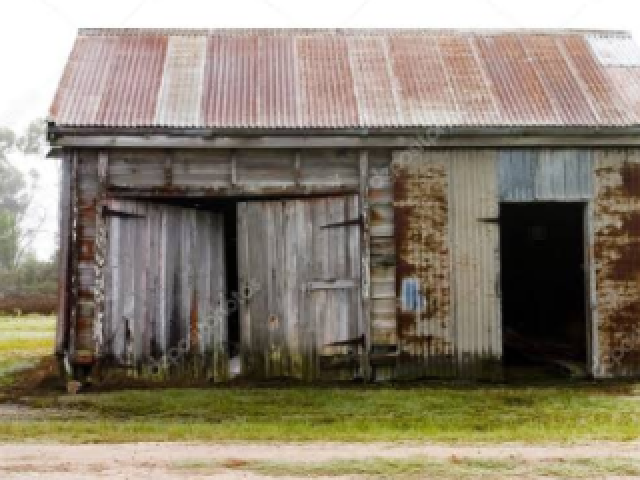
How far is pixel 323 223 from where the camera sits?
12258 mm

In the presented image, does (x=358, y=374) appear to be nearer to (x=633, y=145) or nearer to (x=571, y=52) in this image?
(x=633, y=145)

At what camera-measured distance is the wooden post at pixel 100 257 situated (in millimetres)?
11734

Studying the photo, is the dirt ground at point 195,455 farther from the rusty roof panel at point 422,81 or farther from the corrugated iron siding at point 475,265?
the rusty roof panel at point 422,81

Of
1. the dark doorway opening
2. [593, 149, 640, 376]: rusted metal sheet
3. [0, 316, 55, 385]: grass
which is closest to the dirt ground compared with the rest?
[593, 149, 640, 376]: rusted metal sheet

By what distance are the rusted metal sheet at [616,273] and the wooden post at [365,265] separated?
343 cm

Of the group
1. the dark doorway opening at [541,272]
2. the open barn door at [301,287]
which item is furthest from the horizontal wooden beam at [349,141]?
the dark doorway opening at [541,272]

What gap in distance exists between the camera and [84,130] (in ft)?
38.6

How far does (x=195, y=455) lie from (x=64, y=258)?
5.58 meters

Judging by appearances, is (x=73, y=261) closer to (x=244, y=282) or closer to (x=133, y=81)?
(x=244, y=282)

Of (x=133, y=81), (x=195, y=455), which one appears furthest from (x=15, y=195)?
(x=195, y=455)

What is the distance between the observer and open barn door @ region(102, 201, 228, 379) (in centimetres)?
1186

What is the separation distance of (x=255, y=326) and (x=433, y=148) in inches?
147

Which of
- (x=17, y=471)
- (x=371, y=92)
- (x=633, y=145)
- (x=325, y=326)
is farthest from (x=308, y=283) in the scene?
(x=17, y=471)

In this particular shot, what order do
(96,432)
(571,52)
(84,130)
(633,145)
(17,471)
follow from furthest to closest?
(571,52), (633,145), (84,130), (96,432), (17,471)
